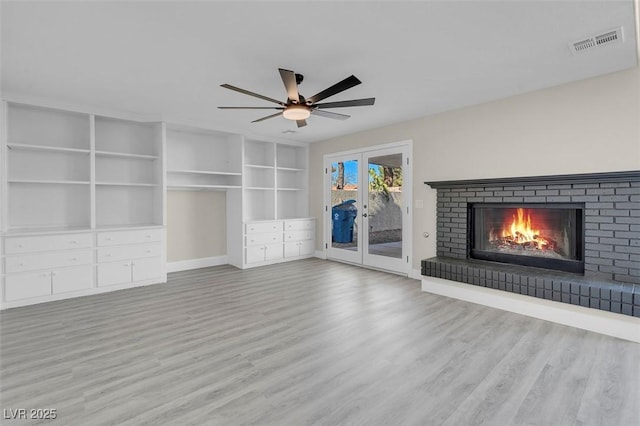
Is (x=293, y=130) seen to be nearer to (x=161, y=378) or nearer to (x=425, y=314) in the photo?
(x=425, y=314)

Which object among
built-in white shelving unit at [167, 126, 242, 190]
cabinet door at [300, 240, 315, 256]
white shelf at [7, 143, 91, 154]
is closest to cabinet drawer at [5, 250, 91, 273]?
white shelf at [7, 143, 91, 154]

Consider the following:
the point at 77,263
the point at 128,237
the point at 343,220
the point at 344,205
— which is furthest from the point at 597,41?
the point at 77,263

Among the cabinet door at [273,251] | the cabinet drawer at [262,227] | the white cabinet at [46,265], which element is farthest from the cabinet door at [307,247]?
the white cabinet at [46,265]

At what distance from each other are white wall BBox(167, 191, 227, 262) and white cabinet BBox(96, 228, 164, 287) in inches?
30.2

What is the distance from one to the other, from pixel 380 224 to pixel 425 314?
2.34 meters

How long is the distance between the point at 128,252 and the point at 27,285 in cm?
109

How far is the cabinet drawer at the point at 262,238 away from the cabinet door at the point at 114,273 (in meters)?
1.93

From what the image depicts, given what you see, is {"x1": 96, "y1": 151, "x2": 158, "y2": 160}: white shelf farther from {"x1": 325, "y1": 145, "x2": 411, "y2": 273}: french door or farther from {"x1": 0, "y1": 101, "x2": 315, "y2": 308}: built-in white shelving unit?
{"x1": 325, "y1": 145, "x2": 411, "y2": 273}: french door

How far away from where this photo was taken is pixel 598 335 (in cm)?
283

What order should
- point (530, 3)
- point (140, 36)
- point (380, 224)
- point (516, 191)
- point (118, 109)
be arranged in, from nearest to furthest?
point (530, 3) < point (140, 36) < point (516, 191) < point (118, 109) < point (380, 224)

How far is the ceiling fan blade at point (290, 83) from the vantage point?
254cm

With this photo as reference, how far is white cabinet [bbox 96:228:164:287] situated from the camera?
13.8 feet

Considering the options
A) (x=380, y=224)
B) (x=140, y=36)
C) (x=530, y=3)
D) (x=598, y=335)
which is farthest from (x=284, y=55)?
(x=598, y=335)

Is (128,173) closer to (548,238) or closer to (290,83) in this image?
(290,83)
